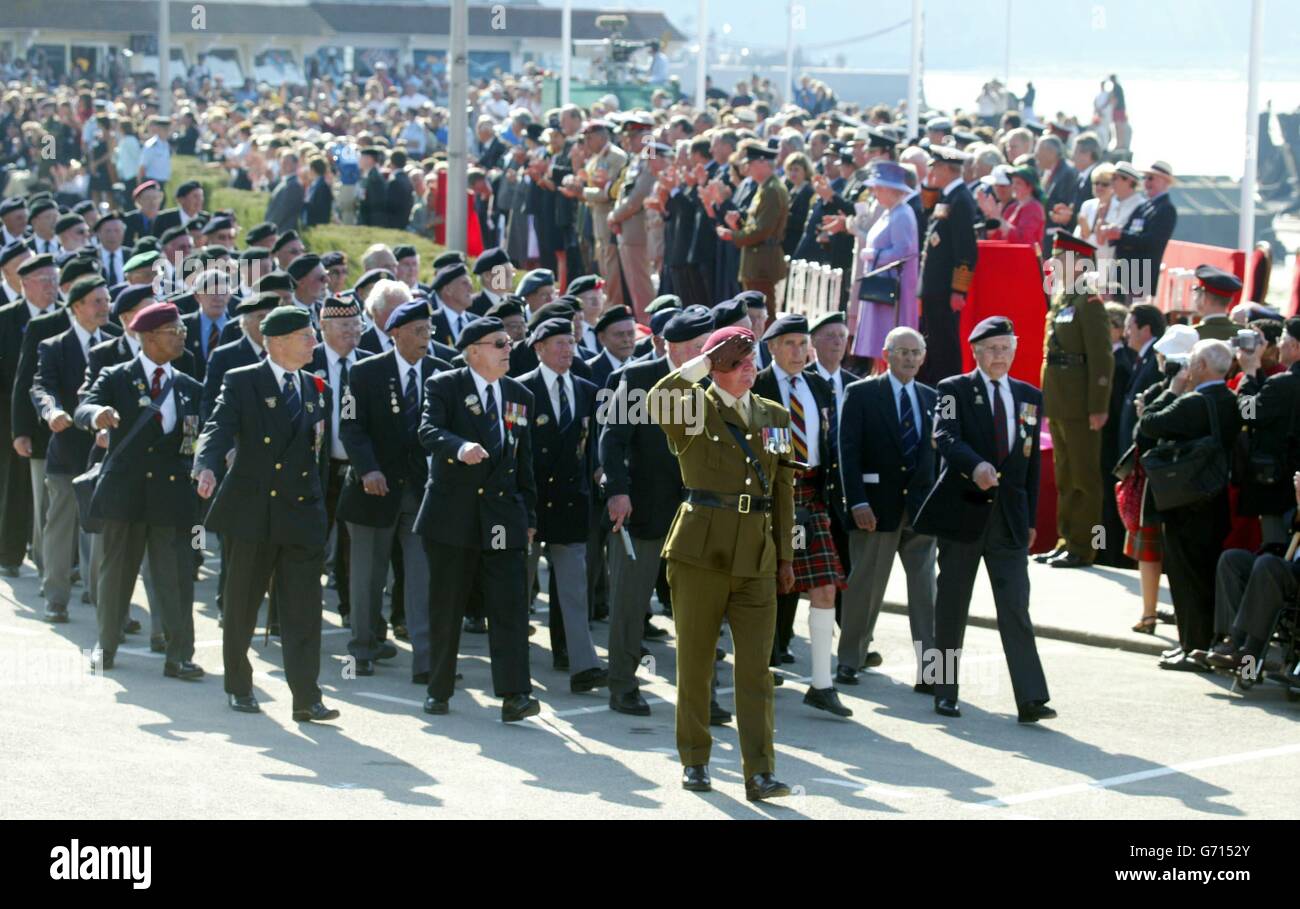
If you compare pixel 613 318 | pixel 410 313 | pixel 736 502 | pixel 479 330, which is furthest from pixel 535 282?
pixel 736 502

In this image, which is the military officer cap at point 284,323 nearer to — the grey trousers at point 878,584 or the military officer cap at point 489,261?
the grey trousers at point 878,584

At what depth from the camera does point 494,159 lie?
27703mm

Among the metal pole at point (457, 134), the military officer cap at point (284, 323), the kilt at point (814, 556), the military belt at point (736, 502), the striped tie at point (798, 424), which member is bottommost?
the kilt at point (814, 556)

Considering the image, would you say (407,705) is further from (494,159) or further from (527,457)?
(494,159)

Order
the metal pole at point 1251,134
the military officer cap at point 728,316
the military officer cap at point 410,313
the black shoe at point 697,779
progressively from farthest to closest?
the metal pole at point 1251,134
the military officer cap at point 410,313
the military officer cap at point 728,316
the black shoe at point 697,779

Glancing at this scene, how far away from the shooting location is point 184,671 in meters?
11.4

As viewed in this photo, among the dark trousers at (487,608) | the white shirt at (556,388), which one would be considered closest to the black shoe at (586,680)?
the dark trousers at (487,608)

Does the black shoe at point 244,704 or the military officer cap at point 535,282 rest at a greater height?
the military officer cap at point 535,282

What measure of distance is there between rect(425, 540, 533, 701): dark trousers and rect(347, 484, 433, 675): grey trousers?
0.81 metres

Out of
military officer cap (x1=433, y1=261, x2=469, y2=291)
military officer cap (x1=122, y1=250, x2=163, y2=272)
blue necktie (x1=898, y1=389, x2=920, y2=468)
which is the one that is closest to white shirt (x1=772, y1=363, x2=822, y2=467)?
blue necktie (x1=898, y1=389, x2=920, y2=468)

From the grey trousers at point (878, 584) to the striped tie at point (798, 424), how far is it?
0.76 metres

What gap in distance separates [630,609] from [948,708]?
183 cm

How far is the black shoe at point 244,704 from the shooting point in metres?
10.7

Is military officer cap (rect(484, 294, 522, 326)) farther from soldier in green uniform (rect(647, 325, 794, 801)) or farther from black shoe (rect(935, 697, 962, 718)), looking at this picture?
soldier in green uniform (rect(647, 325, 794, 801))
